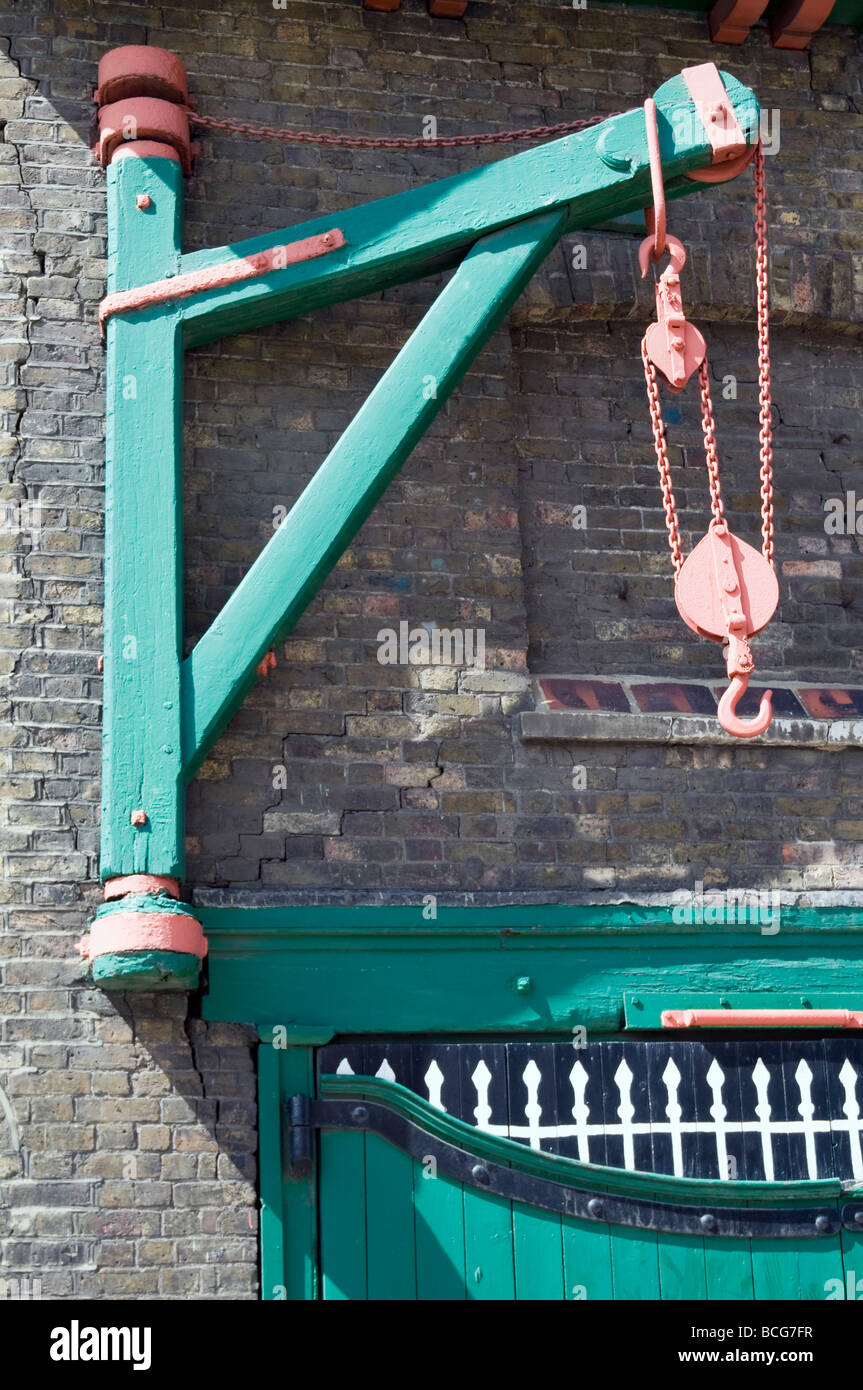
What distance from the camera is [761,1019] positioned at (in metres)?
5.82

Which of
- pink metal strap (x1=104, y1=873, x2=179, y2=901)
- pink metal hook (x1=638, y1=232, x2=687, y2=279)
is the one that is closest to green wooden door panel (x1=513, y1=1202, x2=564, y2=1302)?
pink metal strap (x1=104, y1=873, x2=179, y2=901)

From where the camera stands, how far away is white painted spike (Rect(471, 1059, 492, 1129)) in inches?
222

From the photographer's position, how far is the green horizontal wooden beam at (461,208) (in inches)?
239

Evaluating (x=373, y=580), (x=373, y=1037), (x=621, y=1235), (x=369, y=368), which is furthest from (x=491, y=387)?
(x=621, y=1235)

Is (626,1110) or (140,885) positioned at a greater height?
(140,885)

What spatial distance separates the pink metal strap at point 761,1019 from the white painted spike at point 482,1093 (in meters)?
0.54

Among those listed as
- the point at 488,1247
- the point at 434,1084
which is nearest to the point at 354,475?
the point at 434,1084

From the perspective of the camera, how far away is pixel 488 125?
6.80 meters

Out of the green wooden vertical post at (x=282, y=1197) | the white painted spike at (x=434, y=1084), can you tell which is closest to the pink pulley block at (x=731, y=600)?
the white painted spike at (x=434, y=1084)

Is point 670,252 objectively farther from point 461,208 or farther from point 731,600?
point 731,600

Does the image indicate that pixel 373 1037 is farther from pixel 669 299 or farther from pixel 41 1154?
pixel 669 299

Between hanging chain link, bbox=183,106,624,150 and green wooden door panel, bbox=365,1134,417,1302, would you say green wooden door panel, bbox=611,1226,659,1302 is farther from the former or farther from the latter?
hanging chain link, bbox=183,106,624,150

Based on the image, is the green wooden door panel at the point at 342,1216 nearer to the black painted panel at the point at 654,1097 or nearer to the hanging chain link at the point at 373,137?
the black painted panel at the point at 654,1097

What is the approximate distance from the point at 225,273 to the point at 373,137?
0.99 metres
